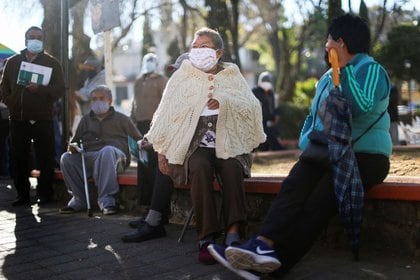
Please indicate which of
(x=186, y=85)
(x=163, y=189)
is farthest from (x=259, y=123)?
(x=163, y=189)

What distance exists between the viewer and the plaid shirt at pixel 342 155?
3406 mm

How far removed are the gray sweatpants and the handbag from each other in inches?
109

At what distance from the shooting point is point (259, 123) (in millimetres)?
4371

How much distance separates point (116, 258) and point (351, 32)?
2221 millimetres

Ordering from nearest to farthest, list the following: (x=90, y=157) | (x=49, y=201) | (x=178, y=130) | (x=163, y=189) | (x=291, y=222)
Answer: (x=291, y=222) < (x=178, y=130) < (x=163, y=189) < (x=90, y=157) < (x=49, y=201)

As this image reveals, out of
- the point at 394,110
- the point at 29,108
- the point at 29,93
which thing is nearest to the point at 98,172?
the point at 29,108

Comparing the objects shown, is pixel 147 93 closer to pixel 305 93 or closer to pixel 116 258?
pixel 116 258

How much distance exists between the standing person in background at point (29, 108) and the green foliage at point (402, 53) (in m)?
6.91

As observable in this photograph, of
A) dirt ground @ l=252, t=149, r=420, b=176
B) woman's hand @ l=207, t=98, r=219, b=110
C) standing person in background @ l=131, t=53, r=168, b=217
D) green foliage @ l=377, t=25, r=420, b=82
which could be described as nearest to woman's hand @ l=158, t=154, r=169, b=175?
woman's hand @ l=207, t=98, r=219, b=110

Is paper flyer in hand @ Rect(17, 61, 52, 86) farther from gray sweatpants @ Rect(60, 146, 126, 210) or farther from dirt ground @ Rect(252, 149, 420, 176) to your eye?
dirt ground @ Rect(252, 149, 420, 176)

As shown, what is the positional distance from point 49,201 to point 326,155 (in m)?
4.13

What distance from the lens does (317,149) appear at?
3.46m

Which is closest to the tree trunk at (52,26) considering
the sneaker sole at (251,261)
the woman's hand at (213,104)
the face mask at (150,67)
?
the face mask at (150,67)

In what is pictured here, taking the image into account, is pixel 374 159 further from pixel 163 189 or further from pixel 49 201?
pixel 49 201
